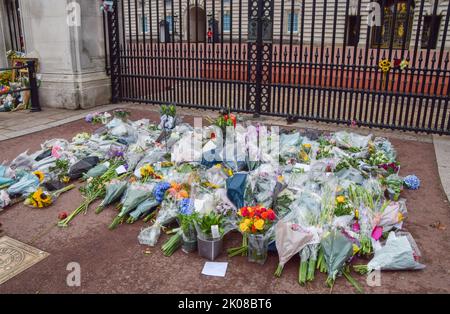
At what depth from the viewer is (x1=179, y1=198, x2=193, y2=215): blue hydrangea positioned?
12.0 ft

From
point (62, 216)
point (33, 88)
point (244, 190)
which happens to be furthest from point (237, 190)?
point (33, 88)

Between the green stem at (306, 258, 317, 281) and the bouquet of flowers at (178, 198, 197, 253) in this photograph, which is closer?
the green stem at (306, 258, 317, 281)

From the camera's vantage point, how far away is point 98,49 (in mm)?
9430

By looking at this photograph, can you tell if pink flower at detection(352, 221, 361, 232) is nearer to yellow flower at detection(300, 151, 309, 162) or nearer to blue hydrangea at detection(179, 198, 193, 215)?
blue hydrangea at detection(179, 198, 193, 215)

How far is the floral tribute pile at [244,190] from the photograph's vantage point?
10.6ft

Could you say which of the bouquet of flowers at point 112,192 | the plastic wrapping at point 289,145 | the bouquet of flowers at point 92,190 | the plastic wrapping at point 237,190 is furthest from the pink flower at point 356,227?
the bouquet of flowers at point 92,190

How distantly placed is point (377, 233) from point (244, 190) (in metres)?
1.33

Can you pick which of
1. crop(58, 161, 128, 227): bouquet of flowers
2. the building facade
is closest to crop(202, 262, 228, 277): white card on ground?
crop(58, 161, 128, 227): bouquet of flowers

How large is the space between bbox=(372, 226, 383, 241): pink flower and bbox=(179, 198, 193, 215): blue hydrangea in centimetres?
173

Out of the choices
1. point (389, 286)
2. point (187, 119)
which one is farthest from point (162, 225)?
point (187, 119)

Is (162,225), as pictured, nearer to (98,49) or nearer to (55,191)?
(55,191)

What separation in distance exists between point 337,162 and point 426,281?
2.19 m

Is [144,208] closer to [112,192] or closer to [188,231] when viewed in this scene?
[112,192]

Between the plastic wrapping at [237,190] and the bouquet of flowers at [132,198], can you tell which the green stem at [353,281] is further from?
the bouquet of flowers at [132,198]
